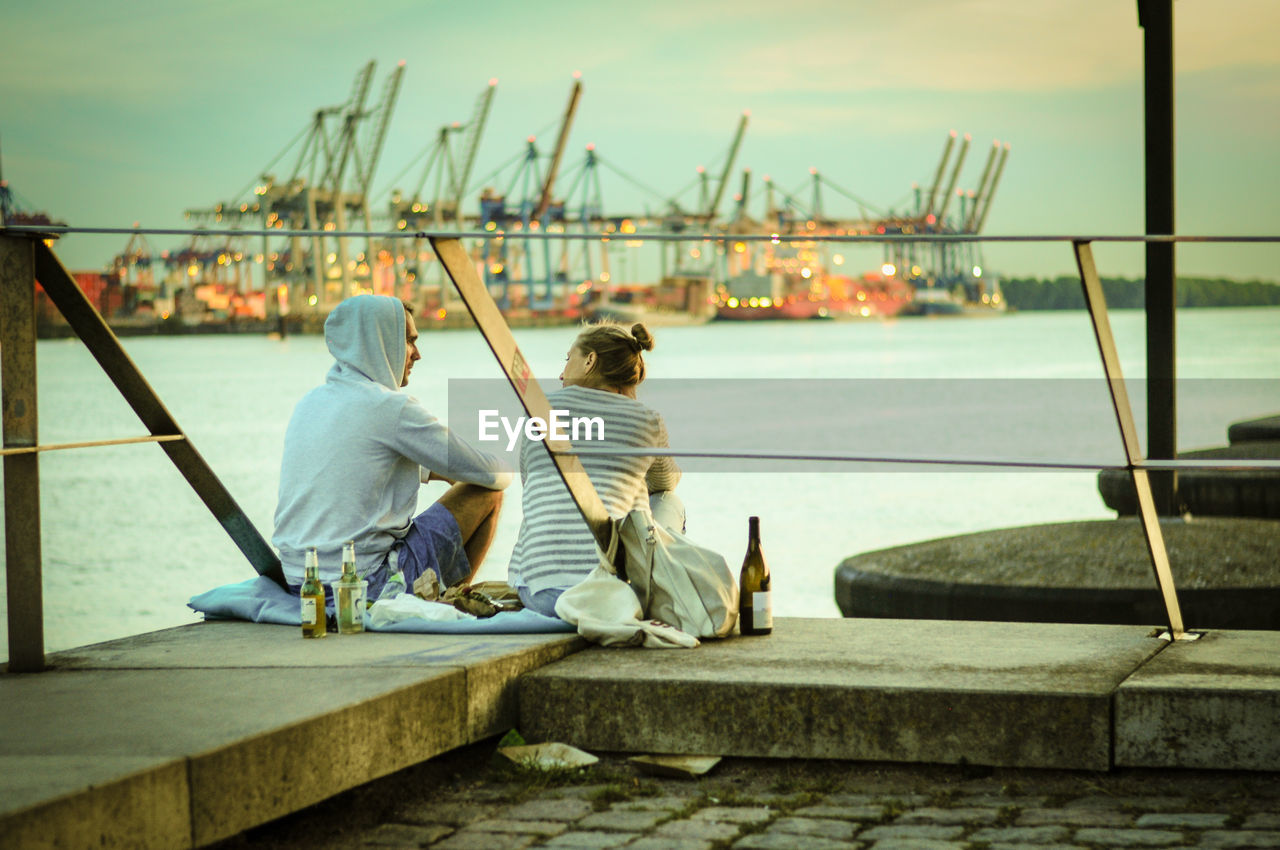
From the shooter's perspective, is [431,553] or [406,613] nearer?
[406,613]

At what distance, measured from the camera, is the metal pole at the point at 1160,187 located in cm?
582

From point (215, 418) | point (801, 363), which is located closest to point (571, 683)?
point (215, 418)

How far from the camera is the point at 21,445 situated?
3232mm

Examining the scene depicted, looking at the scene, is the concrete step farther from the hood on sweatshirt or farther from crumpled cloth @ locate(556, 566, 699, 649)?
the hood on sweatshirt

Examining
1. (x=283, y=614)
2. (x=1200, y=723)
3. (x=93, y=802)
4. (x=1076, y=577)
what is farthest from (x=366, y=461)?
(x=1076, y=577)

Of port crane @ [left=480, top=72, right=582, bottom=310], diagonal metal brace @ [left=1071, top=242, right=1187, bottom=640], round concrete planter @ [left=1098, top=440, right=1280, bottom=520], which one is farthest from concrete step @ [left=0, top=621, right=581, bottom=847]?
port crane @ [left=480, top=72, right=582, bottom=310]

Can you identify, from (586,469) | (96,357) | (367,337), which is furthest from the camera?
(367,337)

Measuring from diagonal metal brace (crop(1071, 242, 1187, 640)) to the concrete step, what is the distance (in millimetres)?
1478

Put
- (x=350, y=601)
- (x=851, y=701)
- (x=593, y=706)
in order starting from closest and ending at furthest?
(x=851, y=701), (x=593, y=706), (x=350, y=601)

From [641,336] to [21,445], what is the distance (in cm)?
171

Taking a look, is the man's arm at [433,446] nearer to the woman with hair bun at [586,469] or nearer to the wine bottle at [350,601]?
the woman with hair bun at [586,469]

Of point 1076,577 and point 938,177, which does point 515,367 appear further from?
point 938,177

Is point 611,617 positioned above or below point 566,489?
below

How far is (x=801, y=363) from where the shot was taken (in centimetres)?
6956
